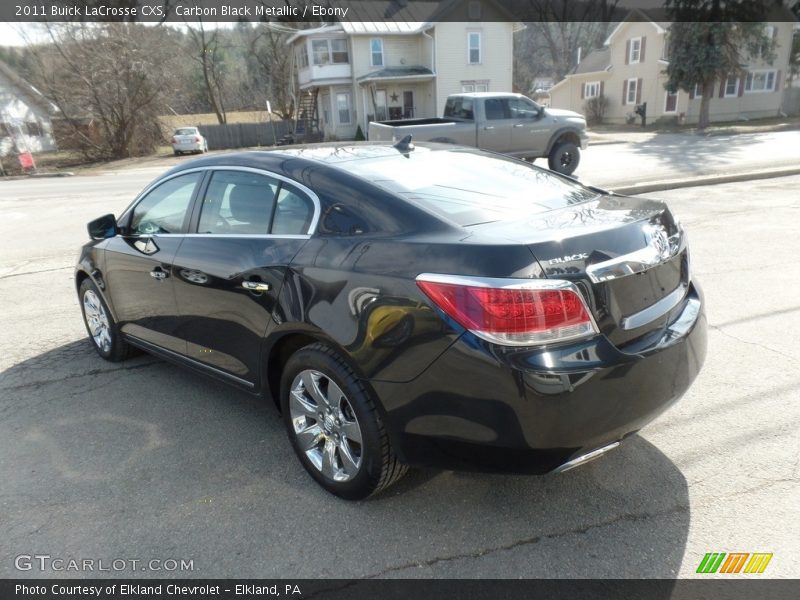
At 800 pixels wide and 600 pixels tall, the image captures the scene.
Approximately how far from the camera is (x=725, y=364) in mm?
4016

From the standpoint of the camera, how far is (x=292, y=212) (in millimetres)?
3051

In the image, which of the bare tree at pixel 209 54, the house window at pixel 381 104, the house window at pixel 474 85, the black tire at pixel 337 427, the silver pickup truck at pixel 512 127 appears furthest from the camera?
the bare tree at pixel 209 54

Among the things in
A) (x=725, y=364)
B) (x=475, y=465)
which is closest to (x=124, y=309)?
(x=475, y=465)

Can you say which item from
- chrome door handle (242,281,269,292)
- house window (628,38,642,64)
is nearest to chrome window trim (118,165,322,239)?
chrome door handle (242,281,269,292)

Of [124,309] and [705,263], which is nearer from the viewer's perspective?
[124,309]

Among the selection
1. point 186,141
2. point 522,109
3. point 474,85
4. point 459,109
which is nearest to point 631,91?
point 474,85

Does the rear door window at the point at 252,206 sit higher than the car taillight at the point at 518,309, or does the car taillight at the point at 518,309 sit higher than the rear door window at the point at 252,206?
the rear door window at the point at 252,206

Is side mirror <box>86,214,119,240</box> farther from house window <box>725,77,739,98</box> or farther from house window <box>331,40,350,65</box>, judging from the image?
house window <box>725,77,739,98</box>

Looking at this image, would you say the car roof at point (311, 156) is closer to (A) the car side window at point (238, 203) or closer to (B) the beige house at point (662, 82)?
(A) the car side window at point (238, 203)

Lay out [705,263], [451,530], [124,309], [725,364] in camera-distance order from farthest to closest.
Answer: [705,263] < [124,309] < [725,364] < [451,530]

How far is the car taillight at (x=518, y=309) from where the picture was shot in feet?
7.28

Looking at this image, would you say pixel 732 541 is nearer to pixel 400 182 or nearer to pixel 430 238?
pixel 430 238

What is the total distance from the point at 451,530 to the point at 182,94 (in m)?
38.9

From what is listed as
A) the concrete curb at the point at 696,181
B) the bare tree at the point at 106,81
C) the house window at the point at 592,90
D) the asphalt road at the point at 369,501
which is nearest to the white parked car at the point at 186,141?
the bare tree at the point at 106,81
